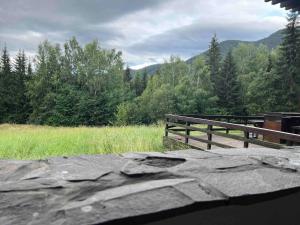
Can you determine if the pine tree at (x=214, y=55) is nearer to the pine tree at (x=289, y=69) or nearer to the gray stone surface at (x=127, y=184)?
the pine tree at (x=289, y=69)

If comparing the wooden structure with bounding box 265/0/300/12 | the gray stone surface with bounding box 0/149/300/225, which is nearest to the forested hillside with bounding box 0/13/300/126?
the wooden structure with bounding box 265/0/300/12

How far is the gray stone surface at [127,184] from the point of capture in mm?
1354

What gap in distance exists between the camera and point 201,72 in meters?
48.7

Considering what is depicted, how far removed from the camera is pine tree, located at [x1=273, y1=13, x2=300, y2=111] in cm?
3441

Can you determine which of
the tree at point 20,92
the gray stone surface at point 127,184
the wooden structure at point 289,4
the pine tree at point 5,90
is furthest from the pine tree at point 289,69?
the gray stone surface at point 127,184

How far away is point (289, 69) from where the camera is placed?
34.5 metres

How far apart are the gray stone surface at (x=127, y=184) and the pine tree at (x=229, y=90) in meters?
41.3

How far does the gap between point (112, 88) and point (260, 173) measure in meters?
47.5

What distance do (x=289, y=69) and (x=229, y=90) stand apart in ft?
32.1

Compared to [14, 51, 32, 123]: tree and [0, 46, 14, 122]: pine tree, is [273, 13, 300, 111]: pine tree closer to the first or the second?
[14, 51, 32, 123]: tree

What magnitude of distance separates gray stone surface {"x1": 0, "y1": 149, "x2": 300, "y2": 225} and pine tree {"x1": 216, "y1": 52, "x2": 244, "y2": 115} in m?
41.3

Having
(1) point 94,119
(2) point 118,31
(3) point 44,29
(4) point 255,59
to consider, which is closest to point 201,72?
(4) point 255,59

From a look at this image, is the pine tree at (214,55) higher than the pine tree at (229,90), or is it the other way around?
the pine tree at (214,55)

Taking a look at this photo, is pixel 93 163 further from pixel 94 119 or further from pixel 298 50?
pixel 94 119
